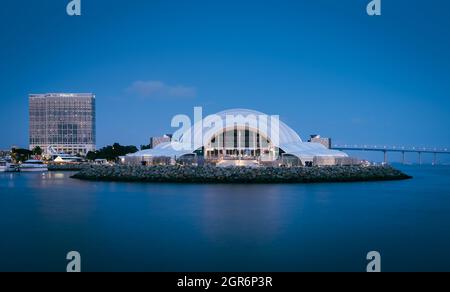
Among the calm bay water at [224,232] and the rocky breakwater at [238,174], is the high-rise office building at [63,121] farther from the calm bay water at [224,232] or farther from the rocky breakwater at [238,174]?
the calm bay water at [224,232]

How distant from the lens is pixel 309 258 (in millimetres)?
11422

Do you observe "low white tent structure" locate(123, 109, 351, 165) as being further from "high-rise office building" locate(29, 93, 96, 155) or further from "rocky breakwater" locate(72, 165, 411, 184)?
"high-rise office building" locate(29, 93, 96, 155)

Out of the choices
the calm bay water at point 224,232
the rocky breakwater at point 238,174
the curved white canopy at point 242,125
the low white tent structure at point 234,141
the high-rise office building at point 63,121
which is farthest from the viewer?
the high-rise office building at point 63,121

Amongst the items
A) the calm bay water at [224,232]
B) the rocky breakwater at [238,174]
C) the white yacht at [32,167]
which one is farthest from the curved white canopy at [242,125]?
the white yacht at [32,167]

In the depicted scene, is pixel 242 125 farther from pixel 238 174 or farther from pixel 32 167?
pixel 32 167

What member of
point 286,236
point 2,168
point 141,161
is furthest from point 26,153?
point 286,236

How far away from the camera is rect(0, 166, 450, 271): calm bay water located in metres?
11.0

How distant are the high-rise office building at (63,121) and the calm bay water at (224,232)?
142880 millimetres

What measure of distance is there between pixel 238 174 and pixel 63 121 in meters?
142

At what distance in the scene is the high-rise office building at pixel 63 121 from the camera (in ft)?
529

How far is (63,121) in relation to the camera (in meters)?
161

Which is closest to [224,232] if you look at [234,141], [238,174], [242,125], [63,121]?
[238,174]

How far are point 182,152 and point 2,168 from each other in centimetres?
3345
